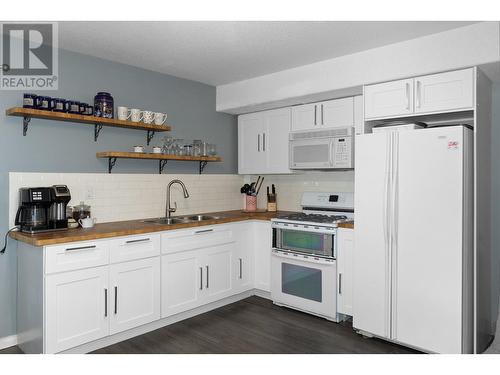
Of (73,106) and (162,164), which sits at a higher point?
(73,106)

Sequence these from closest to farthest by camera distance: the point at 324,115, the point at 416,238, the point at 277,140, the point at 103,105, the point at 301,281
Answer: the point at 416,238, the point at 103,105, the point at 301,281, the point at 324,115, the point at 277,140

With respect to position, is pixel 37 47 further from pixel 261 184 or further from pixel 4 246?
pixel 261 184

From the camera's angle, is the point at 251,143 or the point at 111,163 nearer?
the point at 111,163

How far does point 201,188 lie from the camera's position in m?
4.60

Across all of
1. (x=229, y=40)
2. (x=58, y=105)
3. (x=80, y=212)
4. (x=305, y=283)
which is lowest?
(x=305, y=283)

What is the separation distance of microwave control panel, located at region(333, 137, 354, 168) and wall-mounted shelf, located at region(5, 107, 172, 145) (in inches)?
66.3

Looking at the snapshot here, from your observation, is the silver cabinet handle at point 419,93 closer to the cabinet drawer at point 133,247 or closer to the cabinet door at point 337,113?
the cabinet door at point 337,113

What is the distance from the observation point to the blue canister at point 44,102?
3.10m

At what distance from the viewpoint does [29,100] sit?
304 cm

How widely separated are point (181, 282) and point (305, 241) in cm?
124

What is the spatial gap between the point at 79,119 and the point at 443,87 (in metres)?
2.95

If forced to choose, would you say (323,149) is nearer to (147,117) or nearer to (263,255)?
(263,255)

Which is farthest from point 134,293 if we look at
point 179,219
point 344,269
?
point 344,269

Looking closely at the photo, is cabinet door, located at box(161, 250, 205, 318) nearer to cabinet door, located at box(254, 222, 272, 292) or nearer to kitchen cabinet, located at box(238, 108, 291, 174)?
cabinet door, located at box(254, 222, 272, 292)
